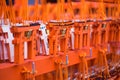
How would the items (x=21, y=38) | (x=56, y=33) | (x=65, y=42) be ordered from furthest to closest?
1. (x=65, y=42)
2. (x=56, y=33)
3. (x=21, y=38)

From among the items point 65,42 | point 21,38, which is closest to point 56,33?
point 65,42

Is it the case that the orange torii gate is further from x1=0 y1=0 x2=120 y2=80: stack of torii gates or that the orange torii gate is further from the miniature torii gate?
the miniature torii gate

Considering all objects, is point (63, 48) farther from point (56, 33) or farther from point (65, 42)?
point (56, 33)

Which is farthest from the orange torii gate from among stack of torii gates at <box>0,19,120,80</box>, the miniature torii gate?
the miniature torii gate

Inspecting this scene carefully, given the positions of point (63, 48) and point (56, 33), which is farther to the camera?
point (63, 48)

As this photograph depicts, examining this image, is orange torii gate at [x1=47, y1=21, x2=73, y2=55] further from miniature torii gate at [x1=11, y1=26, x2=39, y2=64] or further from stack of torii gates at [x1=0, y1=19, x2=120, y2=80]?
miniature torii gate at [x1=11, y1=26, x2=39, y2=64]

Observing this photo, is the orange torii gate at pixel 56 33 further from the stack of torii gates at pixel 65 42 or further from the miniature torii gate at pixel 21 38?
the miniature torii gate at pixel 21 38

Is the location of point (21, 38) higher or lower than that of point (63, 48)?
higher

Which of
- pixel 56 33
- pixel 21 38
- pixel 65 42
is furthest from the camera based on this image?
pixel 65 42

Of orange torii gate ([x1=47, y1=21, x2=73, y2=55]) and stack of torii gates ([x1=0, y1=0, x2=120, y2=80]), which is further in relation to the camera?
orange torii gate ([x1=47, y1=21, x2=73, y2=55])

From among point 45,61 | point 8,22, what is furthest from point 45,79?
point 8,22

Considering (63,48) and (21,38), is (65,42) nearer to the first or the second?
(63,48)

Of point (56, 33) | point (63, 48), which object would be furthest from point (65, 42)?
point (56, 33)

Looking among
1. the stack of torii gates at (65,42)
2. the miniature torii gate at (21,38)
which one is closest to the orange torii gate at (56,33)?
the stack of torii gates at (65,42)
